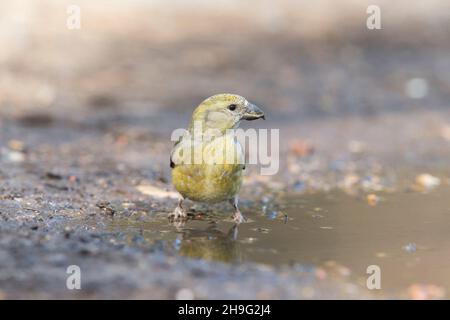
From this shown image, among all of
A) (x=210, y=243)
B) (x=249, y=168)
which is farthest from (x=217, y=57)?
(x=210, y=243)

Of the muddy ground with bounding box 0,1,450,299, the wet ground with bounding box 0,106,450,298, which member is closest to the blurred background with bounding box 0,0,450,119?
the muddy ground with bounding box 0,1,450,299

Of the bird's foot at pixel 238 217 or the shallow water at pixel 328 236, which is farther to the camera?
the bird's foot at pixel 238 217

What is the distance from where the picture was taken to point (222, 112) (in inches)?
260

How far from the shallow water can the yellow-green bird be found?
29 cm

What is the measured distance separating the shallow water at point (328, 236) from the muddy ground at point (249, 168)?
0.02m

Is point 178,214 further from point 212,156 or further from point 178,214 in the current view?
point 212,156

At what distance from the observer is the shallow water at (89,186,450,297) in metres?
5.42

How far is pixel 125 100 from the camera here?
11.4m

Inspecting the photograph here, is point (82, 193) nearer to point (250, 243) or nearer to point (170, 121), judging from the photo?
point (250, 243)

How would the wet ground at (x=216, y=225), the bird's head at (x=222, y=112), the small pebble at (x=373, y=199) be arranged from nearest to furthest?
the wet ground at (x=216, y=225) < the bird's head at (x=222, y=112) < the small pebble at (x=373, y=199)

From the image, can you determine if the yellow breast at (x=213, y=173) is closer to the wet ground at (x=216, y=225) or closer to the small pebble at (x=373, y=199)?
the wet ground at (x=216, y=225)

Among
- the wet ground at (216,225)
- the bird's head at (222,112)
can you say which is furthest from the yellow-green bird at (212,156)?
the wet ground at (216,225)

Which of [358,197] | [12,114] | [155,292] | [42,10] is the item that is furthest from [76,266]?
[42,10]

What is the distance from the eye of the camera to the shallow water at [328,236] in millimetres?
5418
